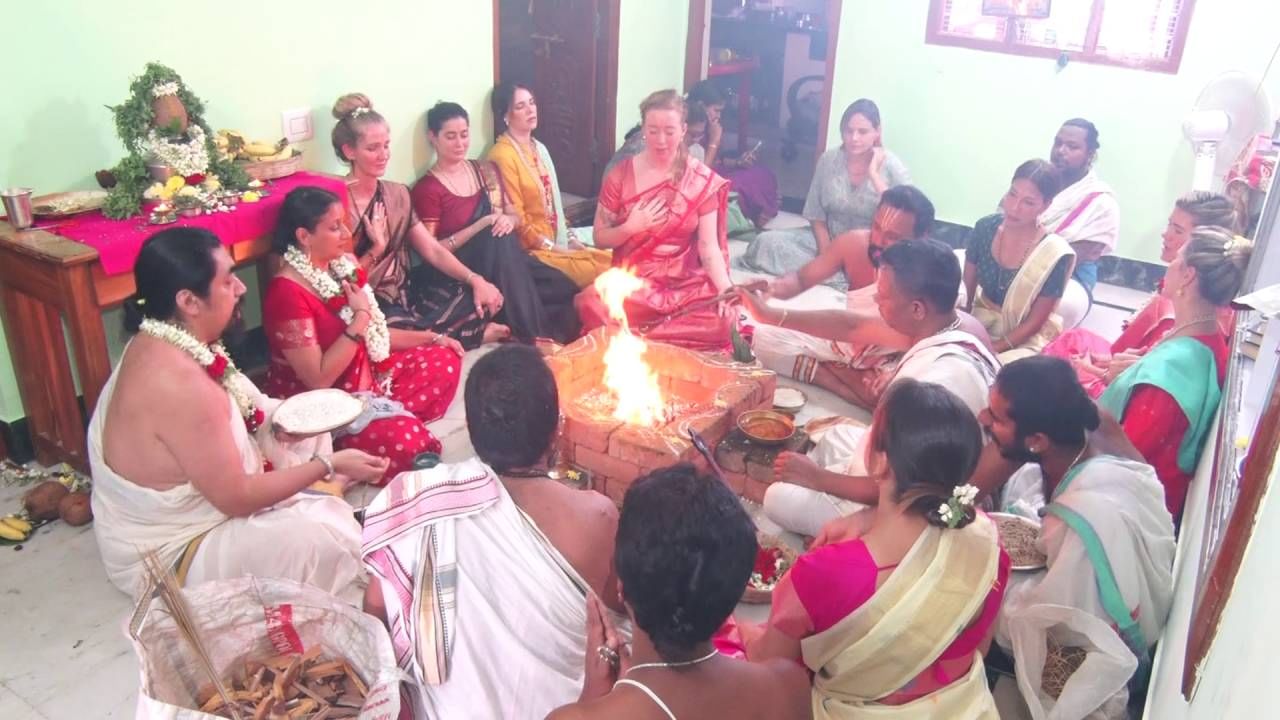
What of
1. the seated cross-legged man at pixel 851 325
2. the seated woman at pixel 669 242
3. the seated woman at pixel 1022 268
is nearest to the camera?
the seated cross-legged man at pixel 851 325

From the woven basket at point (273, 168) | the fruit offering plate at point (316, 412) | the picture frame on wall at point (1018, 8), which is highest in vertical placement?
the picture frame on wall at point (1018, 8)

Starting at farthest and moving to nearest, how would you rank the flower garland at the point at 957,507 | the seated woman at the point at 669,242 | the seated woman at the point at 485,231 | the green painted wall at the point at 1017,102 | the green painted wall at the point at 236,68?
1. the green painted wall at the point at 1017,102
2. the seated woman at the point at 485,231
3. the seated woman at the point at 669,242
4. the green painted wall at the point at 236,68
5. the flower garland at the point at 957,507

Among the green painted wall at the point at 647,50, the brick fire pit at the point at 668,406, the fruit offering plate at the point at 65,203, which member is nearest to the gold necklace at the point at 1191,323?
the brick fire pit at the point at 668,406

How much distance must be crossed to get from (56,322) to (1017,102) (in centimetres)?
665

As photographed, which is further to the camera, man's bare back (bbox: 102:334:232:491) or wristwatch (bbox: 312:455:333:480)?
wristwatch (bbox: 312:455:333:480)

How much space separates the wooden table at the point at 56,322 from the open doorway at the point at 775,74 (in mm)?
7180

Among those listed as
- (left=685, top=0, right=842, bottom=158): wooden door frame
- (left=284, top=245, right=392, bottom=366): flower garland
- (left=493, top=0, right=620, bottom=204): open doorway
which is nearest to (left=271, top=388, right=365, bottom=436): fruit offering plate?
(left=284, top=245, right=392, bottom=366): flower garland

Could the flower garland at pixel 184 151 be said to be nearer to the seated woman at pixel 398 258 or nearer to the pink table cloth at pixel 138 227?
the pink table cloth at pixel 138 227

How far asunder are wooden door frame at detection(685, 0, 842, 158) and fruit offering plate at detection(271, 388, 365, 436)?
549 cm

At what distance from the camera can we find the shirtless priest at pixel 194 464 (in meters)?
2.93

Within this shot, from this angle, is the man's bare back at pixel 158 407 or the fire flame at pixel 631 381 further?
the fire flame at pixel 631 381

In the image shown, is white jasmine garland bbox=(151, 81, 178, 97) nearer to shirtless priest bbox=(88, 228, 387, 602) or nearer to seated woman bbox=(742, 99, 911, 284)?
shirtless priest bbox=(88, 228, 387, 602)

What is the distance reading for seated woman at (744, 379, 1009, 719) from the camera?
7.39 ft

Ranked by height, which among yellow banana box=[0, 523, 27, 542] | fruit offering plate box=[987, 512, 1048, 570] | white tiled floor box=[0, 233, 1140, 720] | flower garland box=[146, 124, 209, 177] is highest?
flower garland box=[146, 124, 209, 177]
